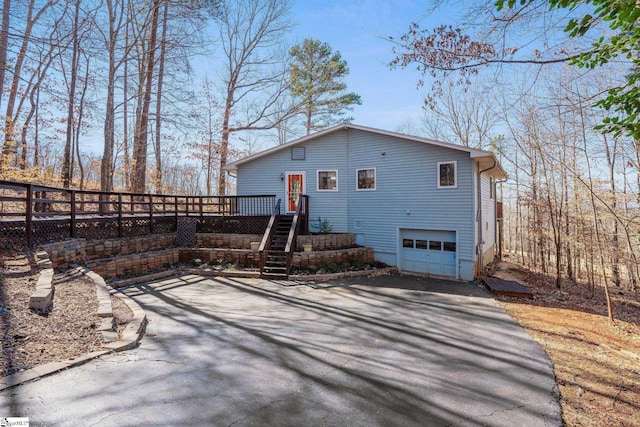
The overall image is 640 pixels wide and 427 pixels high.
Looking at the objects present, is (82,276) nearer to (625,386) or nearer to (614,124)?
(614,124)

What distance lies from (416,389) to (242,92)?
19.2 meters

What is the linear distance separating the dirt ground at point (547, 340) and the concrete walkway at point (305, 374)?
0.94 feet

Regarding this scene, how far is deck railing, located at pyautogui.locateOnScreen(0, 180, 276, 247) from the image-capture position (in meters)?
5.82

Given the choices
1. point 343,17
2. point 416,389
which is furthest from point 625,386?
point 343,17

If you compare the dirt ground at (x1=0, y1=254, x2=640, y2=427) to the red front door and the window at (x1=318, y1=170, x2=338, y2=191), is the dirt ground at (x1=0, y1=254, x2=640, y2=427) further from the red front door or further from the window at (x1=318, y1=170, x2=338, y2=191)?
the red front door

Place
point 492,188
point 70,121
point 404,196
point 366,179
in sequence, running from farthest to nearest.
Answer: point 70,121 → point 492,188 → point 366,179 → point 404,196

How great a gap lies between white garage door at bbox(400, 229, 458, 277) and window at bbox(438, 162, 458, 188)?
63.0 inches

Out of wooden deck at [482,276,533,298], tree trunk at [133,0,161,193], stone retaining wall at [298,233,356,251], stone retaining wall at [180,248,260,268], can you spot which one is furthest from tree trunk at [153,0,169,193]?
wooden deck at [482,276,533,298]

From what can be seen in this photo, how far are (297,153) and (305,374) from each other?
10.2 metres

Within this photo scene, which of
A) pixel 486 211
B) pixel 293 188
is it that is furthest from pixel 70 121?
pixel 486 211

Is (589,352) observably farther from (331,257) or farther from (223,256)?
(223,256)

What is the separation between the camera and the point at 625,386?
11.5 feet

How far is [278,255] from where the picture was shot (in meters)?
9.95

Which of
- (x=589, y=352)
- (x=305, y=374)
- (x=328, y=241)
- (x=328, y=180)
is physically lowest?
(x=589, y=352)
